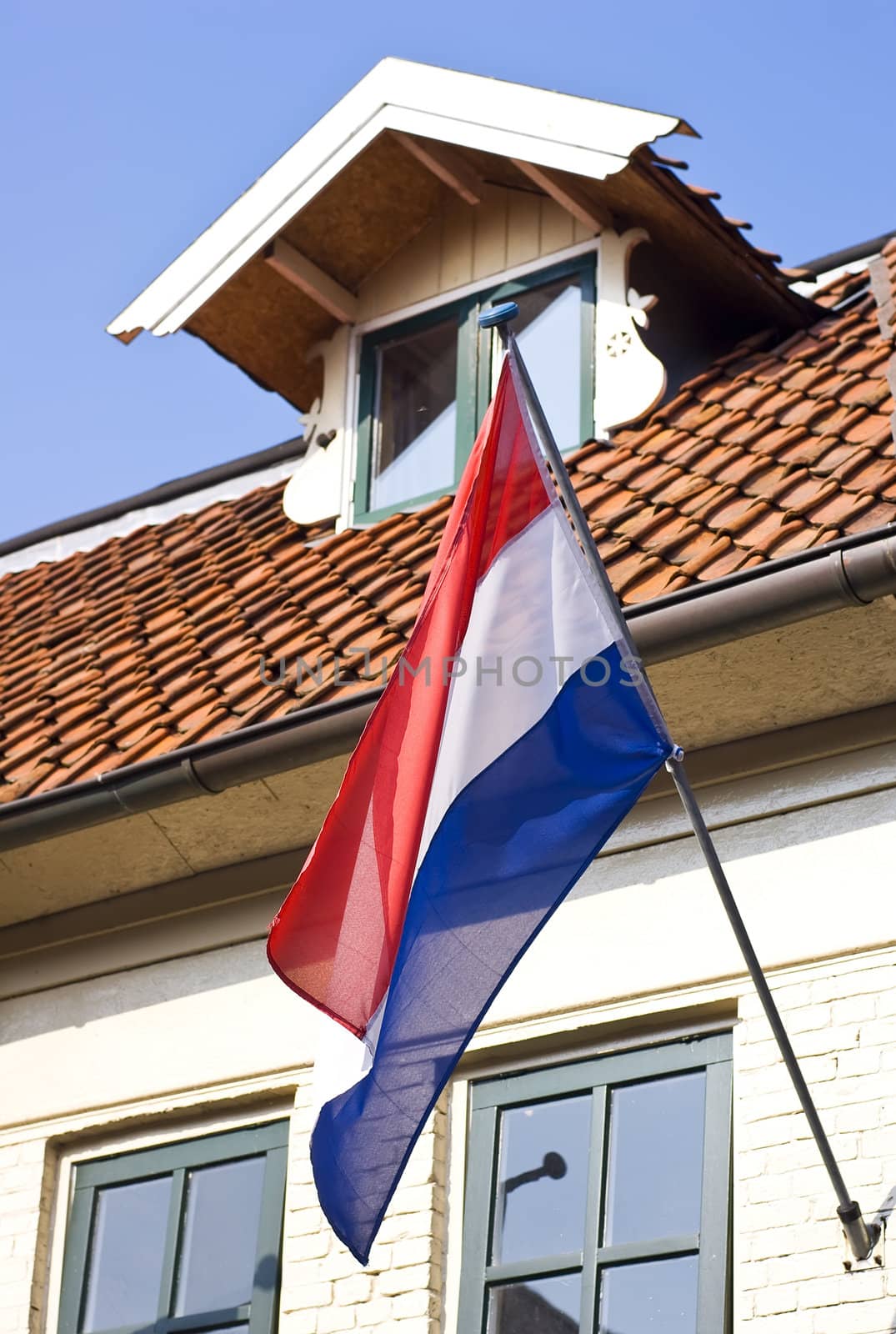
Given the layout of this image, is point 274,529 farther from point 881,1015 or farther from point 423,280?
point 881,1015

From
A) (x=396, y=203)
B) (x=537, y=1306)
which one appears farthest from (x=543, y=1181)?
(x=396, y=203)

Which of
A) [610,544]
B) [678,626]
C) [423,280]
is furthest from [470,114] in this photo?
[678,626]

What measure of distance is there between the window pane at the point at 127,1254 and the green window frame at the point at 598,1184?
1.17m

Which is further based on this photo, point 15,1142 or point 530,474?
point 15,1142

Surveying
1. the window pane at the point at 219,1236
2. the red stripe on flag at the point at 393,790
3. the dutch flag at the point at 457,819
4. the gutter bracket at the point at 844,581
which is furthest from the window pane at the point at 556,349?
the window pane at the point at 219,1236

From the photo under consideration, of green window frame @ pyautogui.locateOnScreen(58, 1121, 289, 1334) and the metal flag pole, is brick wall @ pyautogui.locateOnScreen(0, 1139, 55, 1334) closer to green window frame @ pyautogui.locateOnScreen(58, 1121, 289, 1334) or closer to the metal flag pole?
green window frame @ pyautogui.locateOnScreen(58, 1121, 289, 1334)

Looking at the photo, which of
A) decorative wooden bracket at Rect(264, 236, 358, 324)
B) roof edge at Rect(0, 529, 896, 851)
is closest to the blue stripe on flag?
roof edge at Rect(0, 529, 896, 851)

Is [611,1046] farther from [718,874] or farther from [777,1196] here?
[718,874]

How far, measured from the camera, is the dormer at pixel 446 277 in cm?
852

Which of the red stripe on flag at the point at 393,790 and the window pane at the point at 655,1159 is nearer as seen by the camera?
the red stripe on flag at the point at 393,790

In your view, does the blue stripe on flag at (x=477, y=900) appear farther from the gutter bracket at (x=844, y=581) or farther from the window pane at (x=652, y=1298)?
the window pane at (x=652, y=1298)

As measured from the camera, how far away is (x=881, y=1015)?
600 cm

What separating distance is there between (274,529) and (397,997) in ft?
14.3

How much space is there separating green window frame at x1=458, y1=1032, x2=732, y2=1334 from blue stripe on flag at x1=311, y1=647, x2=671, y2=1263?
3.50 feet
